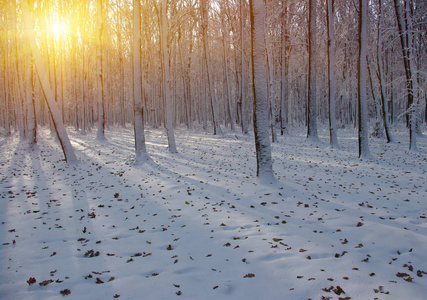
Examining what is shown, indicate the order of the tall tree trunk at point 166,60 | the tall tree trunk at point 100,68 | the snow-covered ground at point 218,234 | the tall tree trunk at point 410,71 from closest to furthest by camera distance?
the snow-covered ground at point 218,234, the tall tree trunk at point 166,60, the tall tree trunk at point 410,71, the tall tree trunk at point 100,68

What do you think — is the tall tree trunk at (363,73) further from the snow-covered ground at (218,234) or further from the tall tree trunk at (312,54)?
the tall tree trunk at (312,54)

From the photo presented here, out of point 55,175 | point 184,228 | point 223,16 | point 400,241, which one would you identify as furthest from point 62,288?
point 223,16

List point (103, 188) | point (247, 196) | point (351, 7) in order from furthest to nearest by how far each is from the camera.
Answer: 1. point (351, 7)
2. point (103, 188)
3. point (247, 196)

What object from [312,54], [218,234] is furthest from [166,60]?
[218,234]

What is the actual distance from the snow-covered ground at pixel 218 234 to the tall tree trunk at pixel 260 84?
0.72 m

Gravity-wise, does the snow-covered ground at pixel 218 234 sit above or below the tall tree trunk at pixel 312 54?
below

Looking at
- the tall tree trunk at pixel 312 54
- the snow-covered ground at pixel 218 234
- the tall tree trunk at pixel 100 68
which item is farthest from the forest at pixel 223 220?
the tall tree trunk at pixel 100 68

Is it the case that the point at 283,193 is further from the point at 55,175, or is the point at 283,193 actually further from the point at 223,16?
the point at 223,16

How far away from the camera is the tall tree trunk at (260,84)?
255 inches

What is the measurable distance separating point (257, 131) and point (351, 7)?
16.9 m

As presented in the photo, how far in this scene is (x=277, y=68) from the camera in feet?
73.0

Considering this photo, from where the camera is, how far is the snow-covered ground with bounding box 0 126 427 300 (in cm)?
285

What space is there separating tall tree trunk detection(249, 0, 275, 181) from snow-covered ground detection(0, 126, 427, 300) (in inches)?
28.2

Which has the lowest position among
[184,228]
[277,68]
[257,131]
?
[184,228]
